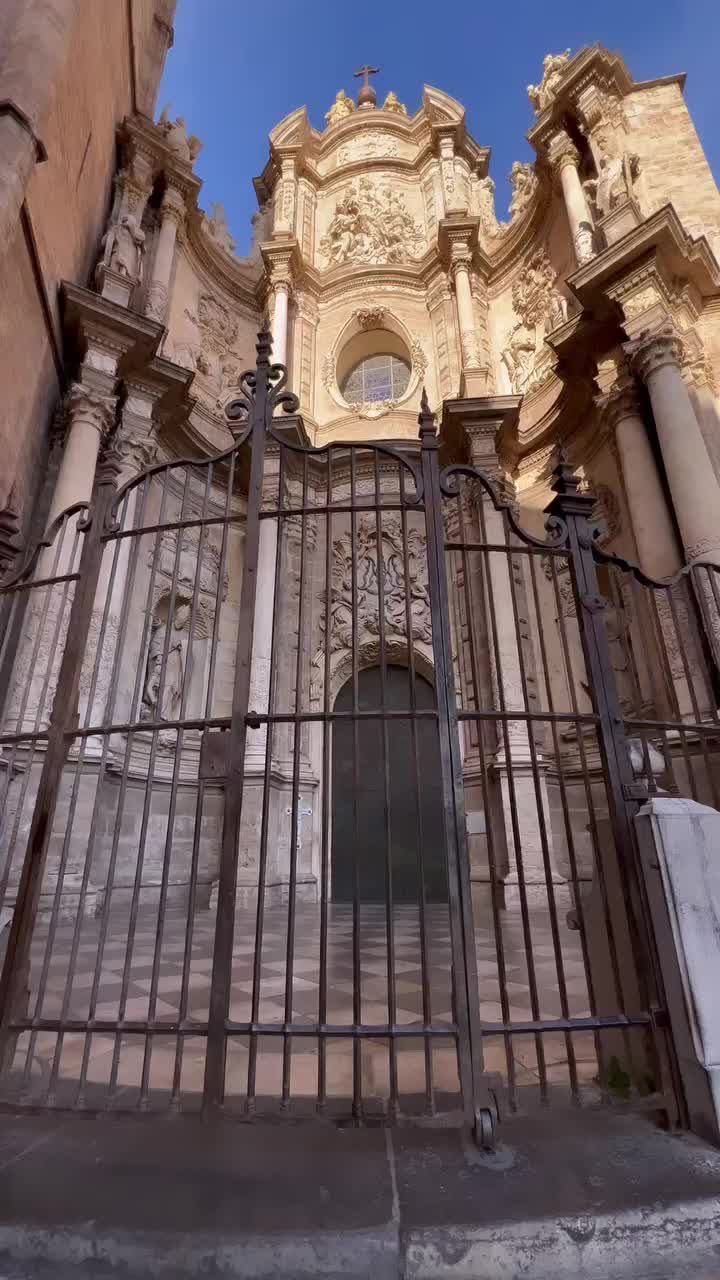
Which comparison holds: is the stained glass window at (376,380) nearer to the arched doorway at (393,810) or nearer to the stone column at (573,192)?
the stone column at (573,192)

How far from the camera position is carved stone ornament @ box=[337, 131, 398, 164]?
14711mm

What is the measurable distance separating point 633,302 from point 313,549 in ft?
19.3

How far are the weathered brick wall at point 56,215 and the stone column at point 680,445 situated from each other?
6924 millimetres

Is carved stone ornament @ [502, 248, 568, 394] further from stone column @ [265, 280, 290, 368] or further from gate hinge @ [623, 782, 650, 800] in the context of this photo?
gate hinge @ [623, 782, 650, 800]

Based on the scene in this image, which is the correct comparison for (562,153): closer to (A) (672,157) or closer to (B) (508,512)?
(A) (672,157)

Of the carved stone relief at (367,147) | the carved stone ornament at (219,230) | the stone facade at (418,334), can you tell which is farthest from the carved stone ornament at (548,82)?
the carved stone ornament at (219,230)

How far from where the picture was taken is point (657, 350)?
296 inches

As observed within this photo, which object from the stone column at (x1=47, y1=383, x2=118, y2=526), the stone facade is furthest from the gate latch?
the stone column at (x1=47, y1=383, x2=118, y2=526)

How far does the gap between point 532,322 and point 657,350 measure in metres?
4.82

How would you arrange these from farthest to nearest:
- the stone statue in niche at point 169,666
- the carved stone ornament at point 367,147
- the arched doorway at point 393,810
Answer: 1. the carved stone ornament at point 367,147
2. the arched doorway at point 393,810
3. the stone statue in niche at point 169,666

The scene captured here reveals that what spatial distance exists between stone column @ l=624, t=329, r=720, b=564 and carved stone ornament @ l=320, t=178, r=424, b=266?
8020 mm

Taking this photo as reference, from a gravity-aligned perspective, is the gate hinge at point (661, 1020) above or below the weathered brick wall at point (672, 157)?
below

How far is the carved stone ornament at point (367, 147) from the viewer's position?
48.3ft

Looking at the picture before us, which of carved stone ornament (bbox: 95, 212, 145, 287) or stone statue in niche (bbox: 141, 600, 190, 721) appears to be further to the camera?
carved stone ornament (bbox: 95, 212, 145, 287)
